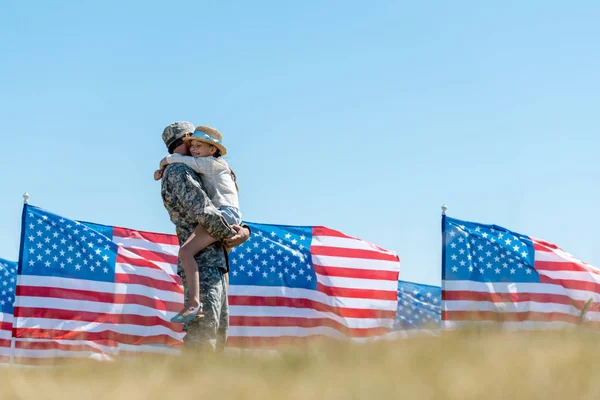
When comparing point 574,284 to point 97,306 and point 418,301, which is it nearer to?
point 418,301

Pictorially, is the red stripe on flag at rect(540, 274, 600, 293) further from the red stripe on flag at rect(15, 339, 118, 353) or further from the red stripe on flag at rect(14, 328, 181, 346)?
the red stripe on flag at rect(15, 339, 118, 353)

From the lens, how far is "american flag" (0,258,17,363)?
18.1 m

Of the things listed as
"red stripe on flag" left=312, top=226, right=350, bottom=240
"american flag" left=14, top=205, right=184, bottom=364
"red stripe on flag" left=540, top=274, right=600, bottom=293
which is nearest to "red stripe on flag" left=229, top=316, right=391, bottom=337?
"american flag" left=14, top=205, right=184, bottom=364

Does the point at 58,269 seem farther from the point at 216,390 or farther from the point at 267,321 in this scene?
the point at 216,390

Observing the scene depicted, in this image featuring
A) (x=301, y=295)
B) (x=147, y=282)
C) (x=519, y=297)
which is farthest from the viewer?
(x=519, y=297)

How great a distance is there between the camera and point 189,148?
6016mm

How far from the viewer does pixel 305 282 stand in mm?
14133

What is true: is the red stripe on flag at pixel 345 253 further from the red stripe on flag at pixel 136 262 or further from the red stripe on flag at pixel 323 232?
the red stripe on flag at pixel 136 262

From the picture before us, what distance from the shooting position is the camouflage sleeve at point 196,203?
5.59 m

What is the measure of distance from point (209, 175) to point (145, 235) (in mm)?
8098

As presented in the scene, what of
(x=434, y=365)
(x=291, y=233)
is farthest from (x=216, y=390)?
(x=291, y=233)

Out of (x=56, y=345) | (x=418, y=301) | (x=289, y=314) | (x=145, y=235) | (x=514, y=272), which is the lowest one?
(x=56, y=345)

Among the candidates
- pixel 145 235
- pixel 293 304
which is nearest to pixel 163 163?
pixel 145 235

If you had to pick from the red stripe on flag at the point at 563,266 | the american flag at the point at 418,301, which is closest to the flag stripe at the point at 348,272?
the red stripe on flag at the point at 563,266
